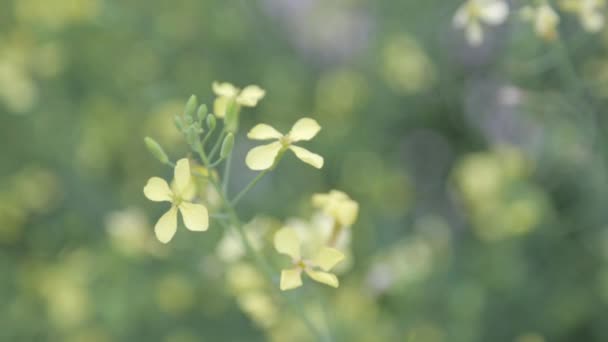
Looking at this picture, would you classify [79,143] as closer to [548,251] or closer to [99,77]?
[99,77]

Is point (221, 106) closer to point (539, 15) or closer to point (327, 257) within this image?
point (327, 257)

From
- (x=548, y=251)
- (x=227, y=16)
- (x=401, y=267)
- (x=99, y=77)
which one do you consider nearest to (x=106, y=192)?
(x=99, y=77)

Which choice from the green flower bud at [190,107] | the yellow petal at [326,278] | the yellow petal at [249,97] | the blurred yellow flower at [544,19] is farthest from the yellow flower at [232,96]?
the blurred yellow flower at [544,19]

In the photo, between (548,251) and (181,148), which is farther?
(181,148)

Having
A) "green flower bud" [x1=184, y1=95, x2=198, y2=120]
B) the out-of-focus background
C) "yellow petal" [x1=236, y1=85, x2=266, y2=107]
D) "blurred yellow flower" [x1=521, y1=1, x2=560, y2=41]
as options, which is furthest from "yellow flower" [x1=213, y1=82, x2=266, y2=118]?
"blurred yellow flower" [x1=521, y1=1, x2=560, y2=41]

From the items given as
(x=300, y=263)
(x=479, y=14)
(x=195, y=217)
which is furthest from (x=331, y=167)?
(x=195, y=217)
